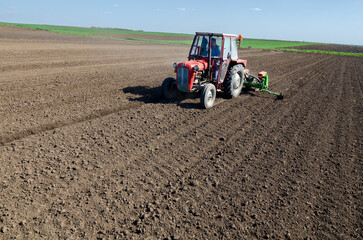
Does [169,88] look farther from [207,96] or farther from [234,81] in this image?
[234,81]

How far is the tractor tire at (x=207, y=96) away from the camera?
24.4 feet

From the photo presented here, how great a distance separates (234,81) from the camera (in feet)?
29.4

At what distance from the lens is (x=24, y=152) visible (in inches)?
186

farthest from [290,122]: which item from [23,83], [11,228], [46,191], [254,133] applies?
[23,83]

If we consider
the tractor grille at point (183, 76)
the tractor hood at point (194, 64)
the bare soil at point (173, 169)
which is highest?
the tractor hood at point (194, 64)

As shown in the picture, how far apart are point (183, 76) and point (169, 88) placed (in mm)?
960

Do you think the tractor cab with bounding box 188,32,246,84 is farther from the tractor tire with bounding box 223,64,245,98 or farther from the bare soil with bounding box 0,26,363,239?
the bare soil with bounding box 0,26,363,239

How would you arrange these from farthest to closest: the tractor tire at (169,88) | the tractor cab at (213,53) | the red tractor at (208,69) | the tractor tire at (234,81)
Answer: the tractor tire at (234,81) < the tractor tire at (169,88) < the tractor cab at (213,53) < the red tractor at (208,69)

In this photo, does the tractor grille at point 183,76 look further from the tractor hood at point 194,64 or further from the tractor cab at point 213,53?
the tractor cab at point 213,53

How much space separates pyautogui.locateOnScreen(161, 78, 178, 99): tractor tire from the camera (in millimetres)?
8328

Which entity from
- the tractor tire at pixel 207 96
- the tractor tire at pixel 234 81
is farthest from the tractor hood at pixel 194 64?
the tractor tire at pixel 234 81

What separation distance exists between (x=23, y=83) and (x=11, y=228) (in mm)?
7731

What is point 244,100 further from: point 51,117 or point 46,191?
point 46,191

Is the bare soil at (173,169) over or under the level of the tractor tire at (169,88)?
under
